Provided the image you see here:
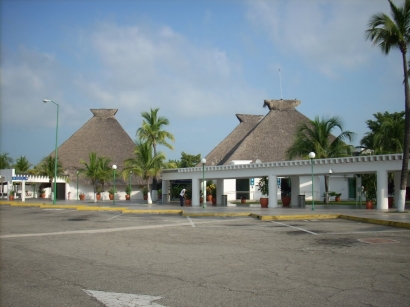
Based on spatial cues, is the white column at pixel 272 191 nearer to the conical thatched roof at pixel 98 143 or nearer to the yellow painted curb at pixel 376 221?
the yellow painted curb at pixel 376 221

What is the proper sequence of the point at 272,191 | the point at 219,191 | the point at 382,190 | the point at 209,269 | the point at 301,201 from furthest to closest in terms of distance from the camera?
the point at 219,191
the point at 301,201
the point at 272,191
the point at 382,190
the point at 209,269

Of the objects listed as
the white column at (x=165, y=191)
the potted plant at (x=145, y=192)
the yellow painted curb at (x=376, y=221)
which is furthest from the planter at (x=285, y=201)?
the potted plant at (x=145, y=192)

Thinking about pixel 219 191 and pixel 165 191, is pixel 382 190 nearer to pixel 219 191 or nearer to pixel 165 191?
pixel 219 191

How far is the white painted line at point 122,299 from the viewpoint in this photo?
247 inches

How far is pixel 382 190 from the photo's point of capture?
27.2 m

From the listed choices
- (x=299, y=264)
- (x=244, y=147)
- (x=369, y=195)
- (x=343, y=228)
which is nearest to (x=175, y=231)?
(x=343, y=228)

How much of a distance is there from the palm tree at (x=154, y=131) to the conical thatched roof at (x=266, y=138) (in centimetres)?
1124

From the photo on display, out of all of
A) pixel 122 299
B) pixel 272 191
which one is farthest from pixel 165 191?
pixel 122 299

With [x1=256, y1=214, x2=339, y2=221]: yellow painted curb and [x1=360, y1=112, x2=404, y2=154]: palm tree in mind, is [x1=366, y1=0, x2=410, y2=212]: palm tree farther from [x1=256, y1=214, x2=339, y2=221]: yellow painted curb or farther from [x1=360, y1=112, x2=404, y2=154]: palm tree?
[x1=360, y1=112, x2=404, y2=154]: palm tree

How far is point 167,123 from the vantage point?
43.0 metres

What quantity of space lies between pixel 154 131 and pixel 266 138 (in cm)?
1727

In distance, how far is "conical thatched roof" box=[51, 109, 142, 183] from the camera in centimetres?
5800

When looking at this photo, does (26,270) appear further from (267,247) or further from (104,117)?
(104,117)

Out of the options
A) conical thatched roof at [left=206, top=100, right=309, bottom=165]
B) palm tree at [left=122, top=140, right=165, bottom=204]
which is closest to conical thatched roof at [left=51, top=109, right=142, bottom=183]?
conical thatched roof at [left=206, top=100, right=309, bottom=165]
